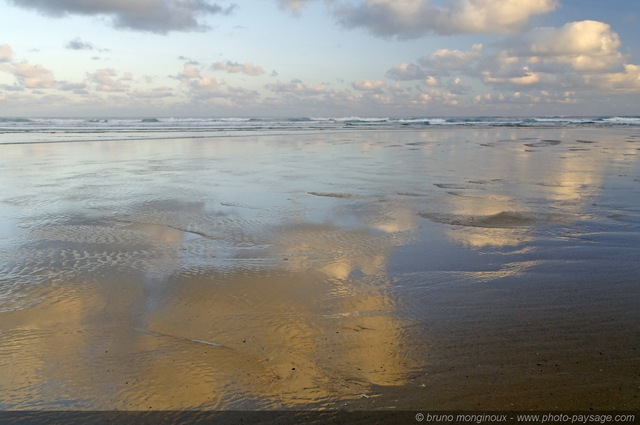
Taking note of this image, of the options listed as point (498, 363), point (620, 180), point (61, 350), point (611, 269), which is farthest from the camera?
point (620, 180)

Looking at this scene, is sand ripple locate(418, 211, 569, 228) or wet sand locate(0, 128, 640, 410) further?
sand ripple locate(418, 211, 569, 228)

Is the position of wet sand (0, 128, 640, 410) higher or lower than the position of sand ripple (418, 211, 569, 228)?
lower

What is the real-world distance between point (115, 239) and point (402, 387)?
5489mm

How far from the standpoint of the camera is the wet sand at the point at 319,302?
3.23m

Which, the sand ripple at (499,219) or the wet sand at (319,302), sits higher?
the sand ripple at (499,219)

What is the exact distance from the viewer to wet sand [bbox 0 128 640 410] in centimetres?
323

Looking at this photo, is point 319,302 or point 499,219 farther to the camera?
point 499,219

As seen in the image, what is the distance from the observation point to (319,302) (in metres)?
4.70

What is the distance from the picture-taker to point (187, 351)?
371 cm

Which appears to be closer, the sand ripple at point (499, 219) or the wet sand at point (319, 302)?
the wet sand at point (319, 302)

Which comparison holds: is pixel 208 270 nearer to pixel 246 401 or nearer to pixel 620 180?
pixel 246 401

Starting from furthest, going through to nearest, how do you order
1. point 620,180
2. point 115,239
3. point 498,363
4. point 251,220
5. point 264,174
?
1. point 264,174
2. point 620,180
3. point 251,220
4. point 115,239
5. point 498,363

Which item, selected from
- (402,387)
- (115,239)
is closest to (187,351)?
(402,387)

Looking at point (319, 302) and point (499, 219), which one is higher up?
point (499, 219)
